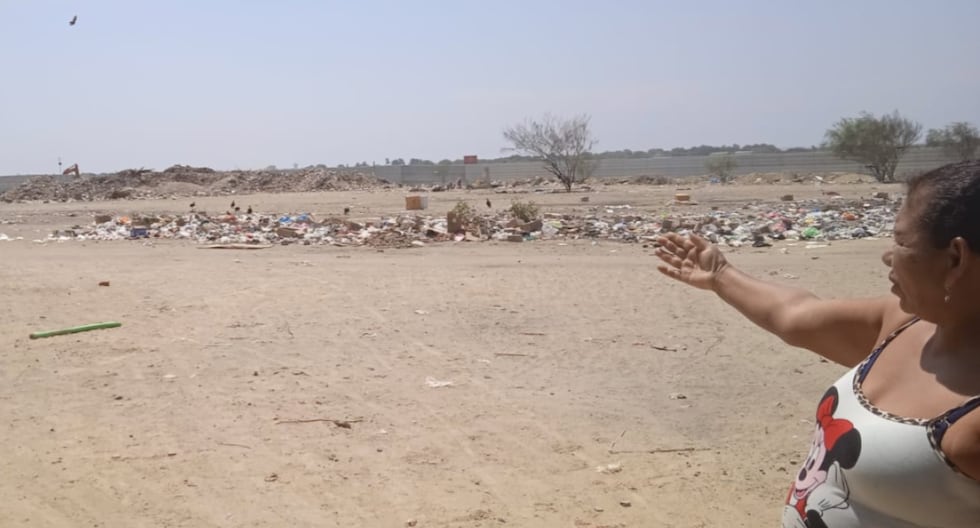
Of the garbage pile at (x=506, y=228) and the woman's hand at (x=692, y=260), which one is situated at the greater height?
the woman's hand at (x=692, y=260)

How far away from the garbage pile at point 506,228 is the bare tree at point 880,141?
22302 millimetres

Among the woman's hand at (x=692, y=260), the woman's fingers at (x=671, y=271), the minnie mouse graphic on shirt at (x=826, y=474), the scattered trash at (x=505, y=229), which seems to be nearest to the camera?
the minnie mouse graphic on shirt at (x=826, y=474)

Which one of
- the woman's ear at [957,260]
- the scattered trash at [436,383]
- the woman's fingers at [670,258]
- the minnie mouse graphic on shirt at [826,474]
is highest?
the woman's ear at [957,260]

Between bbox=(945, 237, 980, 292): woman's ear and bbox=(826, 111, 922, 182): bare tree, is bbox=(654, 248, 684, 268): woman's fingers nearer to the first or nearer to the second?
bbox=(945, 237, 980, 292): woman's ear

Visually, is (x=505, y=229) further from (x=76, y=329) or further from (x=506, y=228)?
(x=76, y=329)

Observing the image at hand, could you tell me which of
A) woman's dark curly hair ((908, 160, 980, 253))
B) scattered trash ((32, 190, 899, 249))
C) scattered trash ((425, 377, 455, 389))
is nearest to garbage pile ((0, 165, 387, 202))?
scattered trash ((32, 190, 899, 249))

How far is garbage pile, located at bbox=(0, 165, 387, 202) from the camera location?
116 ft

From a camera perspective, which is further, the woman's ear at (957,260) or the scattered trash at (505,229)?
the scattered trash at (505,229)

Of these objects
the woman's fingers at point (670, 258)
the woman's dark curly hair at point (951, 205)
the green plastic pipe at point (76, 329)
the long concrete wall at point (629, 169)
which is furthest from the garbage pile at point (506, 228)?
the long concrete wall at point (629, 169)

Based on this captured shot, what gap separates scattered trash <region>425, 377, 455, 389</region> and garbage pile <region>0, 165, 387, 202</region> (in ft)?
102

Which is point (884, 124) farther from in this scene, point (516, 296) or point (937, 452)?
point (937, 452)

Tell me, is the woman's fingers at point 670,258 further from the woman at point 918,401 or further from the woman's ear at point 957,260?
the woman's ear at point 957,260

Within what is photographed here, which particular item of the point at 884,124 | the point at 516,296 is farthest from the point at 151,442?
the point at 884,124

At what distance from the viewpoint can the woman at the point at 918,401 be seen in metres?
1.53
